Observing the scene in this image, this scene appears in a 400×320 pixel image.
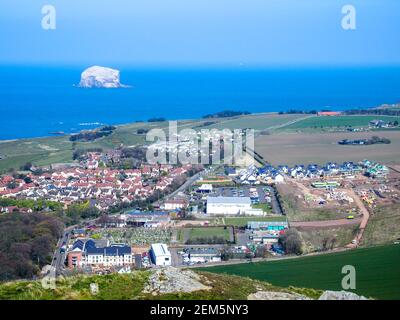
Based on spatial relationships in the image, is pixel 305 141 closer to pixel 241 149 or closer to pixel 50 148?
pixel 241 149

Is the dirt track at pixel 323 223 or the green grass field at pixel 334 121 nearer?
the dirt track at pixel 323 223

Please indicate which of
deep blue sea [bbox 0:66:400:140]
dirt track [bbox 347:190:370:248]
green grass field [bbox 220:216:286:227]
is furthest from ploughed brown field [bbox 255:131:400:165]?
deep blue sea [bbox 0:66:400:140]

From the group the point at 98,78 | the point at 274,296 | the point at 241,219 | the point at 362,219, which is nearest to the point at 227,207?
the point at 241,219

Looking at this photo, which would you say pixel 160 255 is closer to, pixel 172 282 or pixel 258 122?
pixel 172 282

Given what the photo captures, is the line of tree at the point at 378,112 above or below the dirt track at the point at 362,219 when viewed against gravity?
above

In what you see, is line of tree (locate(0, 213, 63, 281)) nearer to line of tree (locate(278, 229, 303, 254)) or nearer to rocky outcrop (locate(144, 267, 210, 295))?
line of tree (locate(278, 229, 303, 254))

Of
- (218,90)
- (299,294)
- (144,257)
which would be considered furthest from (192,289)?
(218,90)

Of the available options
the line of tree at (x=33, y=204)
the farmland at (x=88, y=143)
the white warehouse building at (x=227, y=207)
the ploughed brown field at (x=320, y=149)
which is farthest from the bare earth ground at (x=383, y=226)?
the farmland at (x=88, y=143)

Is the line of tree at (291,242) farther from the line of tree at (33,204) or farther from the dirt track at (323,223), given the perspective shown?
the line of tree at (33,204)
